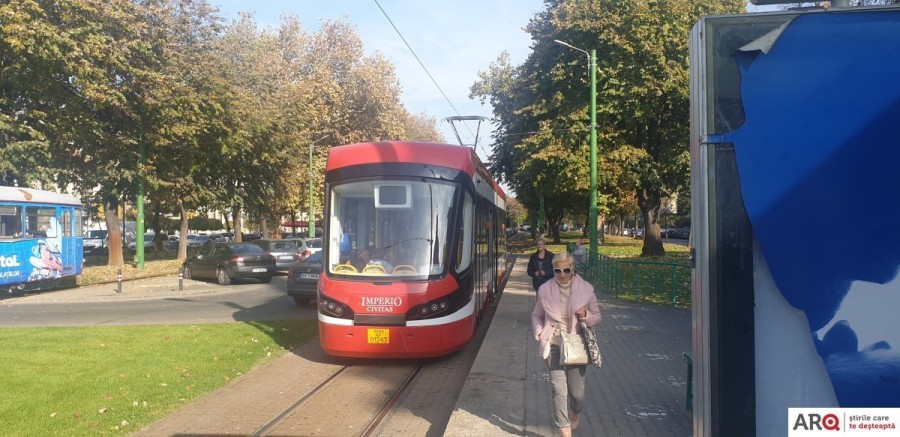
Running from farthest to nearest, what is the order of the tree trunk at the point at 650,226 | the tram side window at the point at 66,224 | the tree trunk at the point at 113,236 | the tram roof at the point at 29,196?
the tree trunk at the point at 650,226 < the tree trunk at the point at 113,236 < the tram side window at the point at 66,224 < the tram roof at the point at 29,196

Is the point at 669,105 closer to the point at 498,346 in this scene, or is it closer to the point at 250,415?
the point at 498,346

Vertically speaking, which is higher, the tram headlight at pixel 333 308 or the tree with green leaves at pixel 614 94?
the tree with green leaves at pixel 614 94

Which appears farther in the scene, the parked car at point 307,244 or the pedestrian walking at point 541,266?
the parked car at point 307,244

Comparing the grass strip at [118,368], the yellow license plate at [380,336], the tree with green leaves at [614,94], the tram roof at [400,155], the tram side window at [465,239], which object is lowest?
the grass strip at [118,368]

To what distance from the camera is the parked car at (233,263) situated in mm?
25636

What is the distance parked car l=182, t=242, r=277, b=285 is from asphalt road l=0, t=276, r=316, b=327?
570 mm

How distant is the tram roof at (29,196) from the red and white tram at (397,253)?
15712 mm

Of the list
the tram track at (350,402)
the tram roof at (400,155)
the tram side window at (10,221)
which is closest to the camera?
the tram track at (350,402)

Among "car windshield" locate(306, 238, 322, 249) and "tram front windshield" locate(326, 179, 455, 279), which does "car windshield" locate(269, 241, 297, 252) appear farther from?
"tram front windshield" locate(326, 179, 455, 279)

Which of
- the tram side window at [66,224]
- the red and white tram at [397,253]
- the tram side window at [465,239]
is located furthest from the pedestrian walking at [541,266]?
the tram side window at [66,224]

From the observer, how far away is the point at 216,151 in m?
34.4

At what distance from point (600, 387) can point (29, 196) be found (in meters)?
20.5

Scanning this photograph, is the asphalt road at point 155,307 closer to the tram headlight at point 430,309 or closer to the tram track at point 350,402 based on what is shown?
the tram track at point 350,402

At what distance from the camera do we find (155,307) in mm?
18562
